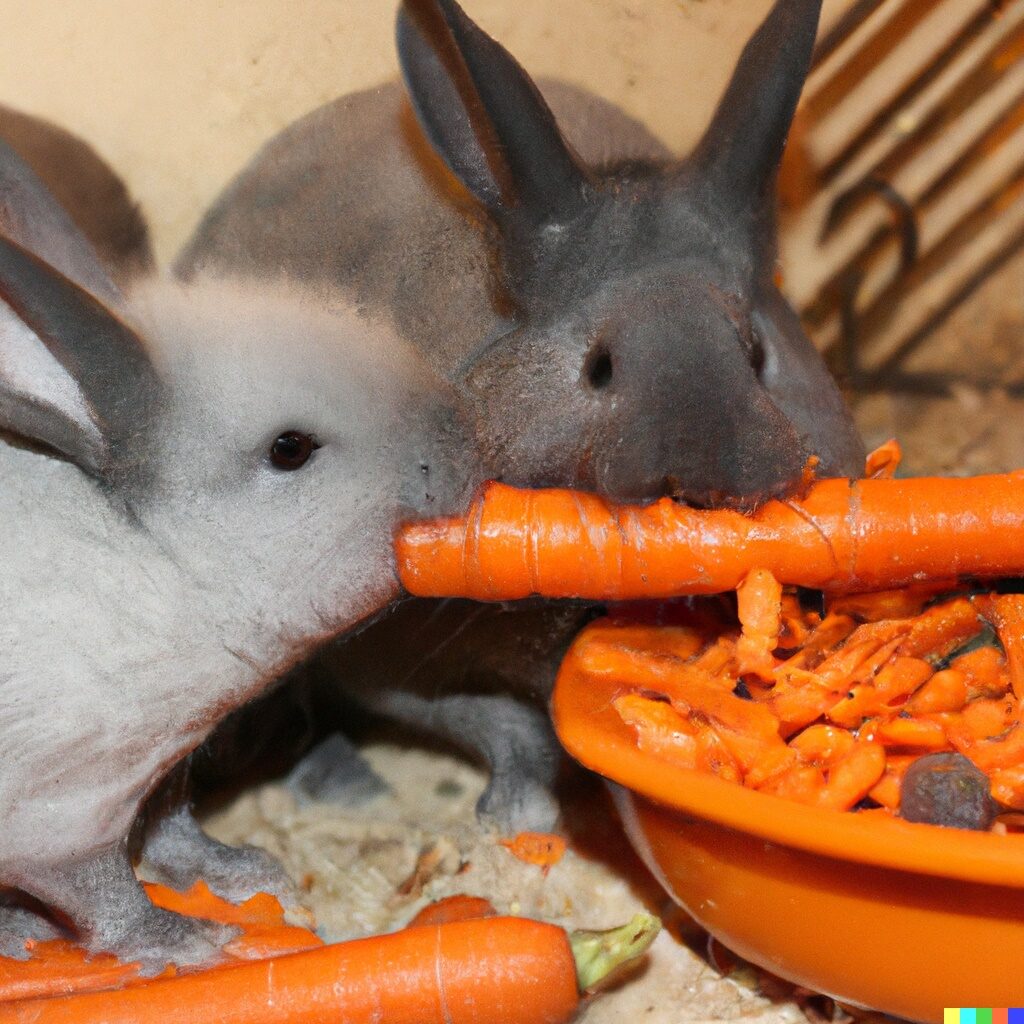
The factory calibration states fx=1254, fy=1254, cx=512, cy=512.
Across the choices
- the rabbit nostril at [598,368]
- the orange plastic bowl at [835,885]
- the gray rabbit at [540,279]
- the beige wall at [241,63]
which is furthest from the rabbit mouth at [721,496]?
the beige wall at [241,63]

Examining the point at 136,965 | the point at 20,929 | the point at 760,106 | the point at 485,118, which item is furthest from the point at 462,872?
the point at 760,106

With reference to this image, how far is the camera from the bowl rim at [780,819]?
47.2 inches

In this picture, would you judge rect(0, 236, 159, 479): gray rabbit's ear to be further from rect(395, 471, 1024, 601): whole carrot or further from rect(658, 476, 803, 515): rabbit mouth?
rect(658, 476, 803, 515): rabbit mouth

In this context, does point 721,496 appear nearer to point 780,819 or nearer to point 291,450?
point 780,819

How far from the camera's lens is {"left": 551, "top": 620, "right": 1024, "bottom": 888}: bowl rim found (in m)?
1.20

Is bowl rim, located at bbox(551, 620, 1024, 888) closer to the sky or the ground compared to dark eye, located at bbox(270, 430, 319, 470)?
closer to the ground

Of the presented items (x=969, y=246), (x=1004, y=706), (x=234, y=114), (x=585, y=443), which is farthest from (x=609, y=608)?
(x=969, y=246)

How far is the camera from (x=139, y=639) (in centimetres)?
154

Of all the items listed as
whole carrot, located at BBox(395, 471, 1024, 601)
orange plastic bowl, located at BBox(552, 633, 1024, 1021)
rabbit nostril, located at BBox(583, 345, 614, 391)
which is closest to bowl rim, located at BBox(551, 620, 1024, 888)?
orange plastic bowl, located at BBox(552, 633, 1024, 1021)

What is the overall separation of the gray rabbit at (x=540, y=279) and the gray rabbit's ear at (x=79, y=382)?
31cm

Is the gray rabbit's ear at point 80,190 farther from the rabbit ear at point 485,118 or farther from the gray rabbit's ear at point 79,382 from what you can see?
the rabbit ear at point 485,118

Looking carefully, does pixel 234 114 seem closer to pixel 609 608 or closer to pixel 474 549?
pixel 474 549

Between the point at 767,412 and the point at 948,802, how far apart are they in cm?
52

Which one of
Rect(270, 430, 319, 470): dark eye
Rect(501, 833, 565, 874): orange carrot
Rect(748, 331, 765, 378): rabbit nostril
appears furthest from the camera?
Rect(501, 833, 565, 874): orange carrot
